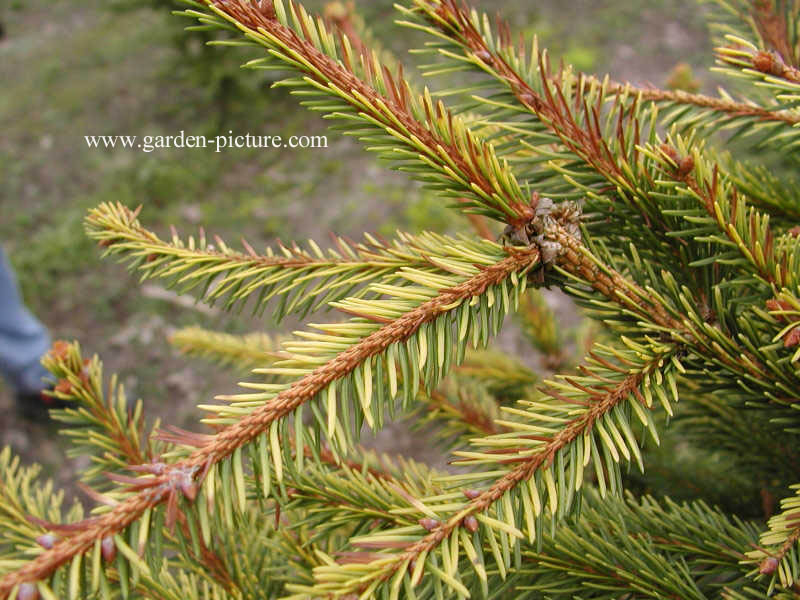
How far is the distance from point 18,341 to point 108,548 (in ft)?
10.5

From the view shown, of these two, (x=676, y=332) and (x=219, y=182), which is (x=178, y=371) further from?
(x=676, y=332)

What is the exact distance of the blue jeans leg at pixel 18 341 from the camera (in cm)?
312

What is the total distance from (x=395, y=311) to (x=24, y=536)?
70cm

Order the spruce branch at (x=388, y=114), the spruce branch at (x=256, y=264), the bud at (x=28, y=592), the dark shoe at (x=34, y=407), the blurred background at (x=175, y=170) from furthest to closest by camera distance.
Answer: the blurred background at (x=175, y=170), the dark shoe at (x=34, y=407), the spruce branch at (x=256, y=264), the spruce branch at (x=388, y=114), the bud at (x=28, y=592)

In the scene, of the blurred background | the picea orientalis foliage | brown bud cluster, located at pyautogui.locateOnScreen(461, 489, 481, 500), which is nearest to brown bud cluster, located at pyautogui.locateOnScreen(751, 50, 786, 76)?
the picea orientalis foliage

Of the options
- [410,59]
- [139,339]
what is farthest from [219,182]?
[410,59]

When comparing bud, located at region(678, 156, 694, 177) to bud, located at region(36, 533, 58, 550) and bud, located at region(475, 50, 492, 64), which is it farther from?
bud, located at region(36, 533, 58, 550)

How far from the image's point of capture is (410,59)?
5.11 metres

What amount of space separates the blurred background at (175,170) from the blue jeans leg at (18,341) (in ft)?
1.05

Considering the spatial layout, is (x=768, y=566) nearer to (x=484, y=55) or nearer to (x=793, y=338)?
(x=793, y=338)

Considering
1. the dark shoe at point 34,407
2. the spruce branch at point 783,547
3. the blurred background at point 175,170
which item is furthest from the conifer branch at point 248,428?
the dark shoe at point 34,407

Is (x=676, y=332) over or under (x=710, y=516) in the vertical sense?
over

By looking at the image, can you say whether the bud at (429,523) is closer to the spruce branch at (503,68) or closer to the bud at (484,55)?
the spruce branch at (503,68)

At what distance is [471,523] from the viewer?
0.55m
